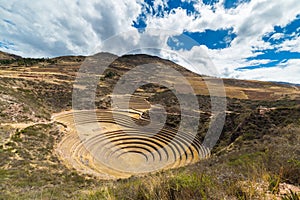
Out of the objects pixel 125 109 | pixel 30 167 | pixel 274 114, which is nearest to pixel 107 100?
pixel 125 109

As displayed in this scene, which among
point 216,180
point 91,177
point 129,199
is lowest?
point 91,177

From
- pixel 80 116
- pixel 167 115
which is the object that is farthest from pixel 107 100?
pixel 167 115

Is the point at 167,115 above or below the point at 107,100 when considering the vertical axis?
below

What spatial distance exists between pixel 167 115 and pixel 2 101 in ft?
71.2

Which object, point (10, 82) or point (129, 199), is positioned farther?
point (10, 82)

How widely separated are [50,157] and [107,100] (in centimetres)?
2549

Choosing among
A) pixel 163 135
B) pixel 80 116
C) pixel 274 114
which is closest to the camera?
pixel 274 114

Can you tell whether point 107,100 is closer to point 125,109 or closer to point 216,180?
point 125,109

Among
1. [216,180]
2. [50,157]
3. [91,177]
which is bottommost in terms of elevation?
[91,177]

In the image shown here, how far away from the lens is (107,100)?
38.3 metres

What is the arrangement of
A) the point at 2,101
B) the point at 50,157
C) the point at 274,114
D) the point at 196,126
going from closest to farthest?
the point at 50,157, the point at 274,114, the point at 2,101, the point at 196,126

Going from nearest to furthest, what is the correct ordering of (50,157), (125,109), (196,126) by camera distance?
(50,157), (196,126), (125,109)

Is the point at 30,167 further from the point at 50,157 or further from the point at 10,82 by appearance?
the point at 10,82

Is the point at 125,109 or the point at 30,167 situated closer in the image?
the point at 30,167
